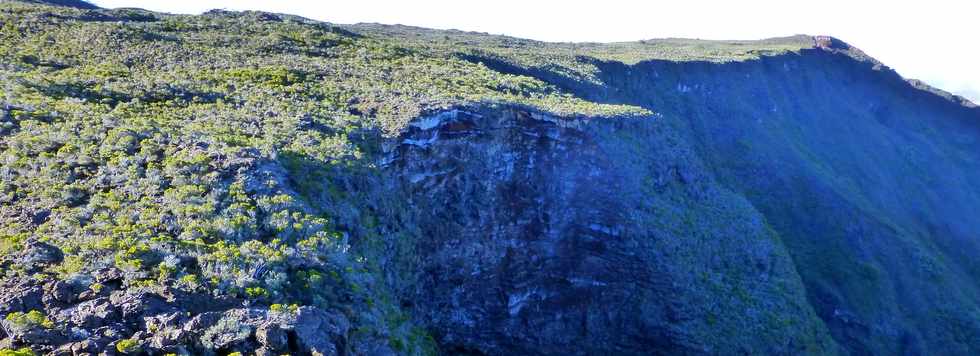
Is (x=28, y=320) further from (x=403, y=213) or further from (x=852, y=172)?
(x=852, y=172)

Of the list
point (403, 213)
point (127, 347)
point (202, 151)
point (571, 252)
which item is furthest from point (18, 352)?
point (571, 252)

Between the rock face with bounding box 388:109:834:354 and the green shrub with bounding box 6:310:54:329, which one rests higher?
the green shrub with bounding box 6:310:54:329

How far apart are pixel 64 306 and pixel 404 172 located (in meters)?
12.9

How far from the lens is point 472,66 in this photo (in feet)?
128

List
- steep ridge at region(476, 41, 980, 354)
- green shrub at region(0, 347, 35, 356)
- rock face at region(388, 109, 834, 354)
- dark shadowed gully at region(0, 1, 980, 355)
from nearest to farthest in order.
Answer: green shrub at region(0, 347, 35, 356), dark shadowed gully at region(0, 1, 980, 355), rock face at region(388, 109, 834, 354), steep ridge at region(476, 41, 980, 354)

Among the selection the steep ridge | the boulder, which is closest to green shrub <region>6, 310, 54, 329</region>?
the boulder

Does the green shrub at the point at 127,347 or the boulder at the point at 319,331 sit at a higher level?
the green shrub at the point at 127,347

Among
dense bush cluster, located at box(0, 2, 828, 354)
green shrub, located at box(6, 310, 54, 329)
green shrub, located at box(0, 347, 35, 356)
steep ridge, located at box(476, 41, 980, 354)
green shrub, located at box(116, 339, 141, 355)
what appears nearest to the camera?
green shrub, located at box(0, 347, 35, 356)

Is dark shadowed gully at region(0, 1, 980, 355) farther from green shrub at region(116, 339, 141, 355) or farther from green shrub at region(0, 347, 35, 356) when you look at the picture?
green shrub at region(0, 347, 35, 356)

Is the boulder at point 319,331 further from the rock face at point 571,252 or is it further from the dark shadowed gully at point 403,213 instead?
the rock face at point 571,252

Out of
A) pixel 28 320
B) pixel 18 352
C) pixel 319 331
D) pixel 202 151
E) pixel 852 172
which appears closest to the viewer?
pixel 18 352

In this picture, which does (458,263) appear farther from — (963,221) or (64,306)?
(963,221)

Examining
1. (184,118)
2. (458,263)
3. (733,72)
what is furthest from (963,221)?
(184,118)

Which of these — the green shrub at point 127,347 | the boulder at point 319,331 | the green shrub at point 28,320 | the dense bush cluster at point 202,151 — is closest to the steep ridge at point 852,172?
the dense bush cluster at point 202,151
